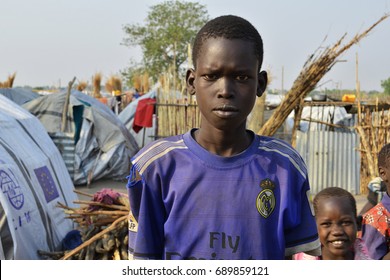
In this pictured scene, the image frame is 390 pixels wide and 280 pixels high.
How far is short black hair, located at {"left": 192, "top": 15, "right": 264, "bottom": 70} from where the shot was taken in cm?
157

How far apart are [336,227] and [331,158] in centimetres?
837

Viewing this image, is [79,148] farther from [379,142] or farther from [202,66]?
[202,66]

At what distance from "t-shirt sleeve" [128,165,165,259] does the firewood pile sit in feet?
10.3

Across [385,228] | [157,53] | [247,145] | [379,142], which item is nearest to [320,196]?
[385,228]

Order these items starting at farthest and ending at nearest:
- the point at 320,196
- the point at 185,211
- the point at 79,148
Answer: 1. the point at 79,148
2. the point at 320,196
3. the point at 185,211

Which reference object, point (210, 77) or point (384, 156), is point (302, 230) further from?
point (384, 156)

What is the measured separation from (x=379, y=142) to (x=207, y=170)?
877cm

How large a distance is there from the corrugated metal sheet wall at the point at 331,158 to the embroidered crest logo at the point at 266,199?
935 centimetres

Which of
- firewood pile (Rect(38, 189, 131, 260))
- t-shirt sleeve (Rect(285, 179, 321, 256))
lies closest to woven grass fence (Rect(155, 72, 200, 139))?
firewood pile (Rect(38, 189, 131, 260))

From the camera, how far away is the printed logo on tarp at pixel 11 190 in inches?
183

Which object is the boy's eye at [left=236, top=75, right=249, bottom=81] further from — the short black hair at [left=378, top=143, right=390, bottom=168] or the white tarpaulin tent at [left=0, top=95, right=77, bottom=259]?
the white tarpaulin tent at [left=0, top=95, right=77, bottom=259]

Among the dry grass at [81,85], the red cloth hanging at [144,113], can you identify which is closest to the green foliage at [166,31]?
the dry grass at [81,85]

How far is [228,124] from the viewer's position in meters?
1.56

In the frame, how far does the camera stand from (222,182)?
1.53 metres
